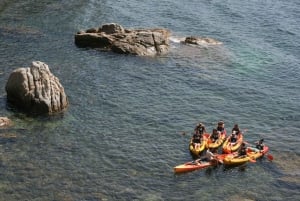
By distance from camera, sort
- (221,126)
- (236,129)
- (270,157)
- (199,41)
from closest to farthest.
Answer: (270,157) < (236,129) < (221,126) < (199,41)

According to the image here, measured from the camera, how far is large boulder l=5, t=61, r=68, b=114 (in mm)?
51031

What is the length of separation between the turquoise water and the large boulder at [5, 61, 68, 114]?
1214mm

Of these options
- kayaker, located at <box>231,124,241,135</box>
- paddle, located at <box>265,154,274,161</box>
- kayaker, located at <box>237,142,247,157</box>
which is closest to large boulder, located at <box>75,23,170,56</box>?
kayaker, located at <box>231,124,241,135</box>

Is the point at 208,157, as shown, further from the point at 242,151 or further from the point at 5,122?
the point at 5,122

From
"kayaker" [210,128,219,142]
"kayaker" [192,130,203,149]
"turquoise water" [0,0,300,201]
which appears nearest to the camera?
"turquoise water" [0,0,300,201]

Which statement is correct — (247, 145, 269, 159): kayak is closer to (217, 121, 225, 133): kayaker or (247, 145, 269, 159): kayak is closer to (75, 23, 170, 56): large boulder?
(217, 121, 225, 133): kayaker

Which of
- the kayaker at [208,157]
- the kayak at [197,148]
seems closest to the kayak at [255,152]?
the kayaker at [208,157]

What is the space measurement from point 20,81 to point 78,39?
20164 mm

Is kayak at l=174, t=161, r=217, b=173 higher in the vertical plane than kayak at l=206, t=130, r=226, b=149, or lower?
lower

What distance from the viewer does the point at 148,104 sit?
57.0m

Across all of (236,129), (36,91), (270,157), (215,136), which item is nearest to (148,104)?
(215,136)

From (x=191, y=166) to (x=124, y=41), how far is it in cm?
2959

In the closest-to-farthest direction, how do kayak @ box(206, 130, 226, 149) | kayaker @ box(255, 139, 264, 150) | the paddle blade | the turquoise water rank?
the turquoise water → the paddle blade → kayaker @ box(255, 139, 264, 150) → kayak @ box(206, 130, 226, 149)

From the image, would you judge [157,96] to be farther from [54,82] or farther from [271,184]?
[271,184]
